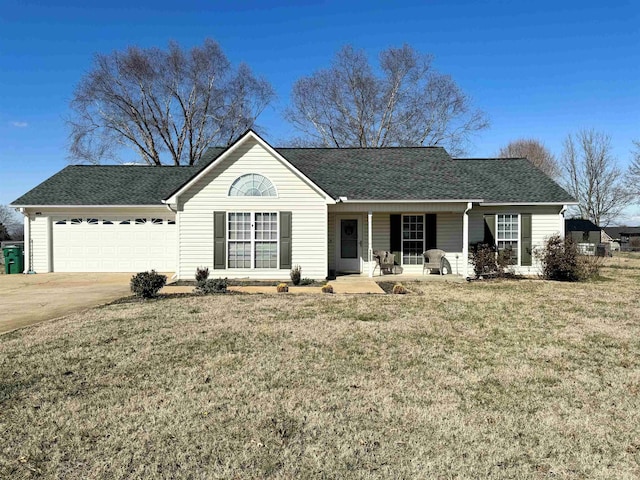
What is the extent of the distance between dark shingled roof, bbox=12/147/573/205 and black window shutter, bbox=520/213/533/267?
0.68 meters

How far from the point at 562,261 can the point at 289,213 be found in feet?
30.8

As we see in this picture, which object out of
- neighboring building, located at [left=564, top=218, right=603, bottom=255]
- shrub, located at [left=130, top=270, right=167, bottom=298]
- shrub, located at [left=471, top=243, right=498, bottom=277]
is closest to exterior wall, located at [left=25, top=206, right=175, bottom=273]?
shrub, located at [left=130, top=270, right=167, bottom=298]

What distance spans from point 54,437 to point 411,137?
3239 cm

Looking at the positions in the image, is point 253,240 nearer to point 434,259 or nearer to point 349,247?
point 349,247

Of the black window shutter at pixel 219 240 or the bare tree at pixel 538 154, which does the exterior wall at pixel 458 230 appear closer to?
the black window shutter at pixel 219 240

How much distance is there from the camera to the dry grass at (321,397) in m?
3.31

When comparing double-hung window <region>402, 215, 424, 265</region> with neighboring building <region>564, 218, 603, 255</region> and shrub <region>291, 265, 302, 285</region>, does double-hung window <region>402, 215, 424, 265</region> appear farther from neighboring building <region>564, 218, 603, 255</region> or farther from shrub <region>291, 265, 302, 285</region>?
neighboring building <region>564, 218, 603, 255</region>

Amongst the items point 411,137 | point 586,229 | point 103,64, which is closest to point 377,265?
point 411,137

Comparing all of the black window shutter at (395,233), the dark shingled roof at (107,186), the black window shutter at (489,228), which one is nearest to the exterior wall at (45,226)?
the dark shingled roof at (107,186)

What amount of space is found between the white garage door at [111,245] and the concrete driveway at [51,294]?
2.67ft

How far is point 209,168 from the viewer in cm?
1392

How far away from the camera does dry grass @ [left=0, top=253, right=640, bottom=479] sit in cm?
331

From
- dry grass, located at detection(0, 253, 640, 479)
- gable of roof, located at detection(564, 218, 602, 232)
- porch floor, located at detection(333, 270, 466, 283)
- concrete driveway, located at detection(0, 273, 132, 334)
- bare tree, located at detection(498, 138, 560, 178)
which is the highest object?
bare tree, located at detection(498, 138, 560, 178)

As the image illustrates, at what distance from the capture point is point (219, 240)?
558 inches
